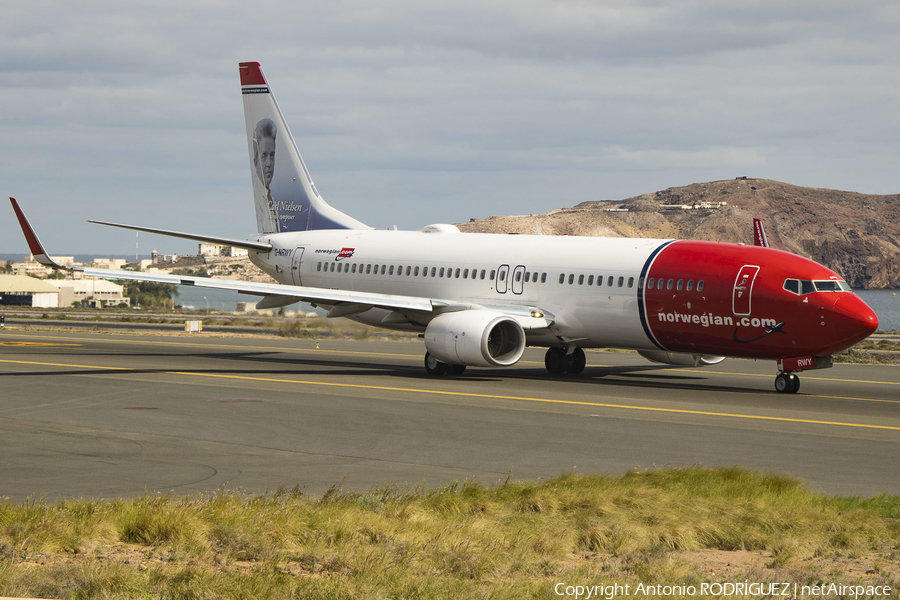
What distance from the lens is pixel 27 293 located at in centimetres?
12238

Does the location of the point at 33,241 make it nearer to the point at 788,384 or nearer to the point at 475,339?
the point at 475,339

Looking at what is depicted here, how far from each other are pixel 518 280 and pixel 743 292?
7.29 meters

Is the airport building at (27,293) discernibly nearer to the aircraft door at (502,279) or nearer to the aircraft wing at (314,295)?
the aircraft wing at (314,295)

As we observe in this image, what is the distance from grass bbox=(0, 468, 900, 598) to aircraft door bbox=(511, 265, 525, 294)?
18.5m

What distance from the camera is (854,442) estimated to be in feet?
61.4

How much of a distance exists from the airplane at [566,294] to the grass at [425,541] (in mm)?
14029

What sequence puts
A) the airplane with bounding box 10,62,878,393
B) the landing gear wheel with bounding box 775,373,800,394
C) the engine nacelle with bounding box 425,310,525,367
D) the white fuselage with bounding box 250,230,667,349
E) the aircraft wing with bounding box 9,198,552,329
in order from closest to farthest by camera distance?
the airplane with bounding box 10,62,878,393 → the landing gear wheel with bounding box 775,373,800,394 → the engine nacelle with bounding box 425,310,525,367 → the white fuselage with bounding box 250,230,667,349 → the aircraft wing with bounding box 9,198,552,329

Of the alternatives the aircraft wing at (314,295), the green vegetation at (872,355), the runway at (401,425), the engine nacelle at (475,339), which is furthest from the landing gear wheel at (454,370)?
the green vegetation at (872,355)

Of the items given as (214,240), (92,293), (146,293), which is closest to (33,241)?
(214,240)

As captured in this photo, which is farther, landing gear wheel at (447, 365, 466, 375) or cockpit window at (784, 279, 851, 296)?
landing gear wheel at (447, 365, 466, 375)

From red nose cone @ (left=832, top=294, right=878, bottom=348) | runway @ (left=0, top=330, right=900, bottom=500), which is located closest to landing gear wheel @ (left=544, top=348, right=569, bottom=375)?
runway @ (left=0, top=330, right=900, bottom=500)
